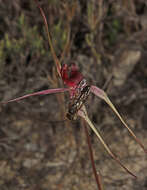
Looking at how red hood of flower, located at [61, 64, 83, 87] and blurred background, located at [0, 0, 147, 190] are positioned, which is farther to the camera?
blurred background, located at [0, 0, 147, 190]

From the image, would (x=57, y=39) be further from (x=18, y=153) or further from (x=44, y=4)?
(x=18, y=153)

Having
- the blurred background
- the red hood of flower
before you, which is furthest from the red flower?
the blurred background

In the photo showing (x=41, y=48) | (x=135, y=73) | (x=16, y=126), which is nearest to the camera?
(x=41, y=48)

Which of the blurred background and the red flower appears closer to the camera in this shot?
the red flower

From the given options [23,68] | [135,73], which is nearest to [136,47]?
[135,73]

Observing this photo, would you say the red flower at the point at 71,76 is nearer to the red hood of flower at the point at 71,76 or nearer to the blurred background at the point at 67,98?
the red hood of flower at the point at 71,76

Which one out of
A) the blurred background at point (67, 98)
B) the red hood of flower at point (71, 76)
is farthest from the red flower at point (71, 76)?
the blurred background at point (67, 98)

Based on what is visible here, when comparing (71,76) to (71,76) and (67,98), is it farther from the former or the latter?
(67,98)

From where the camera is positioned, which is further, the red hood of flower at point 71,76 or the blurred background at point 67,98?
the blurred background at point 67,98

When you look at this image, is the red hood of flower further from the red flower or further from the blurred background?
the blurred background
